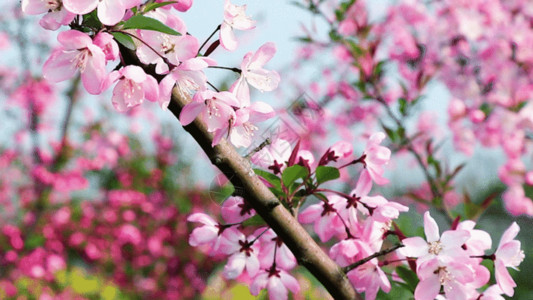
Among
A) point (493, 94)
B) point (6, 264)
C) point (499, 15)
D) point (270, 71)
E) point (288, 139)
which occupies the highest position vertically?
point (270, 71)

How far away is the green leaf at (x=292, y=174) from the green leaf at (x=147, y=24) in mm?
256

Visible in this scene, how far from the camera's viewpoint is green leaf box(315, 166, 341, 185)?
0.75 metres

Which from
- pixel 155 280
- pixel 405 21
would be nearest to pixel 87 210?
pixel 155 280

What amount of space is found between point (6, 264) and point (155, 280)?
165 cm

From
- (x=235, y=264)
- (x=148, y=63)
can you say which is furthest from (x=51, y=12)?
(x=235, y=264)

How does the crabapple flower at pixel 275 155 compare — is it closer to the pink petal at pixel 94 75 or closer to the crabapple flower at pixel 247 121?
the crabapple flower at pixel 247 121

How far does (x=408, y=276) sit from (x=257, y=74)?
0.44 m

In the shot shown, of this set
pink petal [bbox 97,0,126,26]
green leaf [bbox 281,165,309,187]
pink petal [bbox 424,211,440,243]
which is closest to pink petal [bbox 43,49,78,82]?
pink petal [bbox 97,0,126,26]

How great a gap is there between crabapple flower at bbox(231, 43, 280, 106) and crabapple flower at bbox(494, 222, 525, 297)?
0.44m

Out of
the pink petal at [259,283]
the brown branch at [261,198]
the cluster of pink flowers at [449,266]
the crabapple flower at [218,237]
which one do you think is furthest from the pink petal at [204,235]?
the cluster of pink flowers at [449,266]

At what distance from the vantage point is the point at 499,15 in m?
4.20

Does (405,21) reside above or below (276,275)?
below

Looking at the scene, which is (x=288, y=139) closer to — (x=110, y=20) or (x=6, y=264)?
(x=110, y=20)

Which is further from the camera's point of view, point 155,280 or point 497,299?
point 155,280
